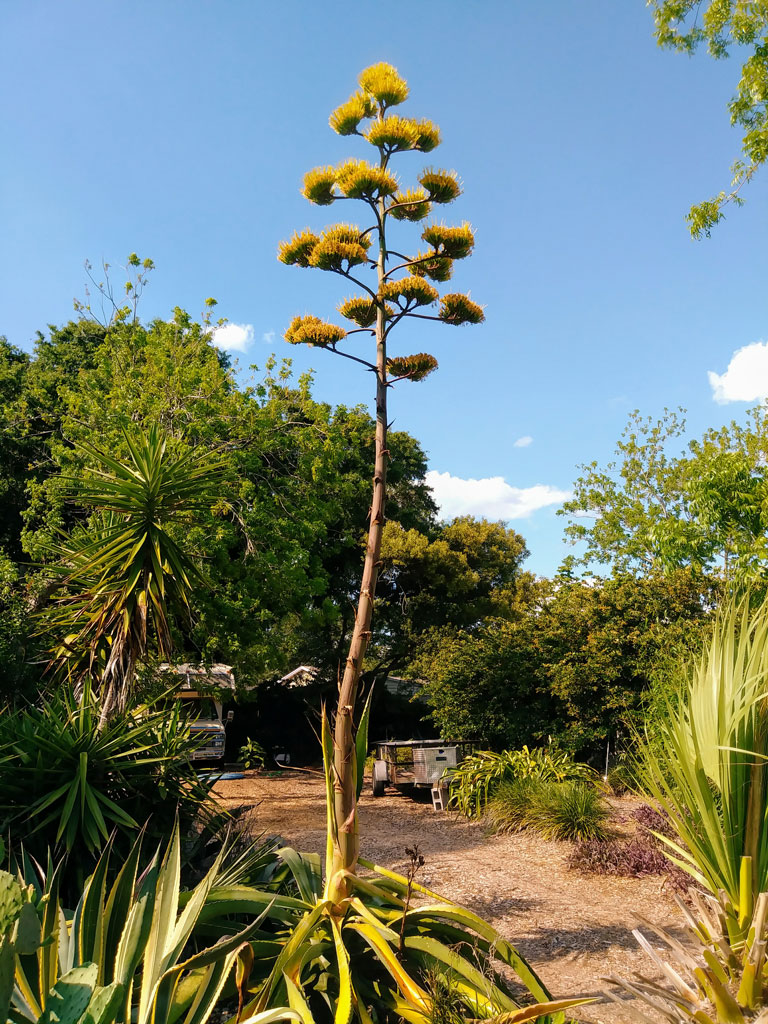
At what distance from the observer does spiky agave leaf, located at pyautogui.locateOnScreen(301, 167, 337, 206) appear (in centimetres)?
416

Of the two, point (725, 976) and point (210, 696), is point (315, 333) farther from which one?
point (210, 696)

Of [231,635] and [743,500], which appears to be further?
[231,635]

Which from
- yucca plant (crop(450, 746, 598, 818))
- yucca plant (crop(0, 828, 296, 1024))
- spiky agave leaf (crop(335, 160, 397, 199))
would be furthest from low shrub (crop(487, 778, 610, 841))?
spiky agave leaf (crop(335, 160, 397, 199))

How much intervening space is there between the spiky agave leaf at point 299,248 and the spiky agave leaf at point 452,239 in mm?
677

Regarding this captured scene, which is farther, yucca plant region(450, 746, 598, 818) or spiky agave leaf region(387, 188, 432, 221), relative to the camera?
yucca plant region(450, 746, 598, 818)

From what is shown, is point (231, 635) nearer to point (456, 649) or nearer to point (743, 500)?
point (456, 649)

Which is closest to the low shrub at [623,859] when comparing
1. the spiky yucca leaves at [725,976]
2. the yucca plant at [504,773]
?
the yucca plant at [504,773]

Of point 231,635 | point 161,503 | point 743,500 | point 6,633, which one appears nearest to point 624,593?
point 743,500

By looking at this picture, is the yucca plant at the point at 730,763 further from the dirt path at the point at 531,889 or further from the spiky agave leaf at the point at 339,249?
the spiky agave leaf at the point at 339,249

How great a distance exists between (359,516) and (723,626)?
57.3ft

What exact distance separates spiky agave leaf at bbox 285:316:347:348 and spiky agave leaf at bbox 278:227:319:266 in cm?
39

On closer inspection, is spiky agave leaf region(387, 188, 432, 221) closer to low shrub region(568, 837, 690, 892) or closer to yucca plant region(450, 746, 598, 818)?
low shrub region(568, 837, 690, 892)

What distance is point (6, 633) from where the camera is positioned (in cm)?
907

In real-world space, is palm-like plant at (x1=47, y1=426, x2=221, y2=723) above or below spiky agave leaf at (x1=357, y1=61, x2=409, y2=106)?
below
